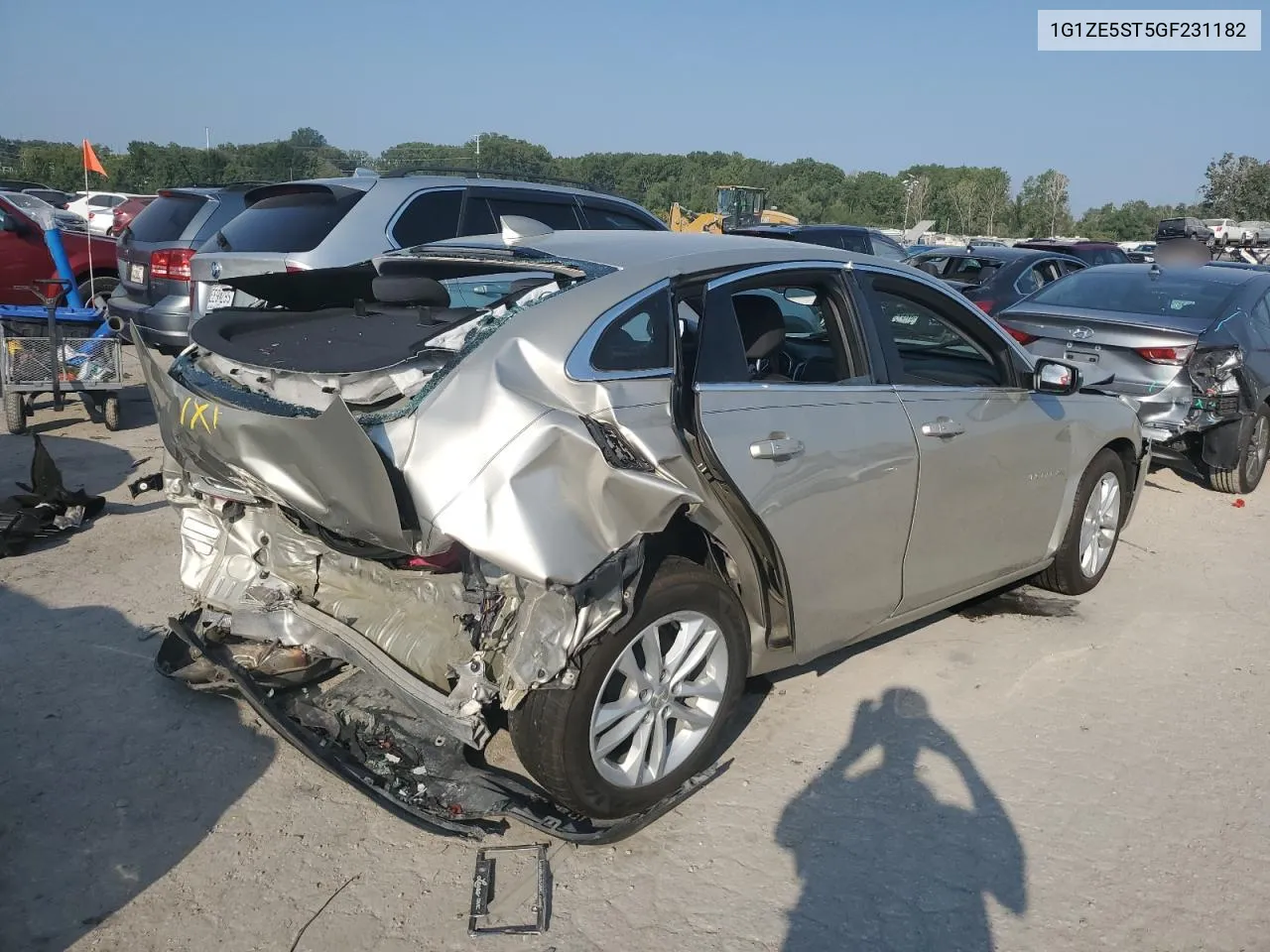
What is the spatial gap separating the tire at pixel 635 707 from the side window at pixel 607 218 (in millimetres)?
5525

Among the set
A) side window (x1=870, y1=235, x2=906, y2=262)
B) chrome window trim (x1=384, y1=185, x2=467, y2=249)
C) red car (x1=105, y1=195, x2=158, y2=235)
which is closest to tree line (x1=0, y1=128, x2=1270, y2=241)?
red car (x1=105, y1=195, x2=158, y2=235)

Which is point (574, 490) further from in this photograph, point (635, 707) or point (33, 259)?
point (33, 259)

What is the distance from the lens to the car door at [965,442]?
4.05m

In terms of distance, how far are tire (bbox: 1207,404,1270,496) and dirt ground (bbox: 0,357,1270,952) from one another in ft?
11.8

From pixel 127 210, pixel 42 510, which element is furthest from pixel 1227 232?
pixel 42 510

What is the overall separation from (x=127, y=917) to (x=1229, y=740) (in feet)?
12.9

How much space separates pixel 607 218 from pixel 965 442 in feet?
16.5

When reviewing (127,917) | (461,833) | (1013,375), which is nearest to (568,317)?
(461,833)

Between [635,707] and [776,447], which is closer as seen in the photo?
[635,707]

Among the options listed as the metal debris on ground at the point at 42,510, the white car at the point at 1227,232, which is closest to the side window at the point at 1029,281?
the metal debris on ground at the point at 42,510

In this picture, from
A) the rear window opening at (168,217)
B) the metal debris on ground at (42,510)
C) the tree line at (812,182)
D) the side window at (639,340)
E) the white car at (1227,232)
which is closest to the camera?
the side window at (639,340)

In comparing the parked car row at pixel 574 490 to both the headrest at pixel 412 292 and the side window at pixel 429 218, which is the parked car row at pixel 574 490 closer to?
the headrest at pixel 412 292

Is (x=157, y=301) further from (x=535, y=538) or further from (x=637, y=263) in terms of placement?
(x=535, y=538)

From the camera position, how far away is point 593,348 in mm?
3072
